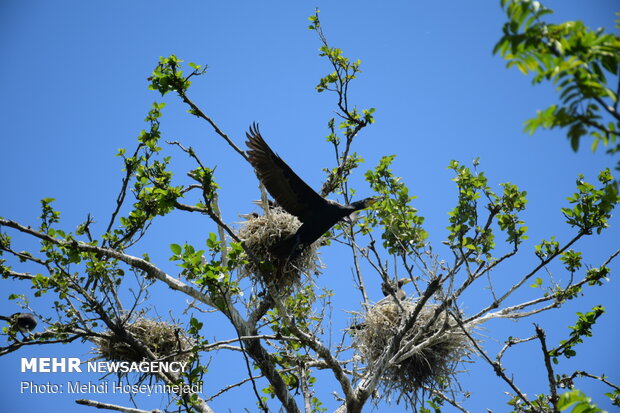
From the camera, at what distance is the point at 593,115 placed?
248cm

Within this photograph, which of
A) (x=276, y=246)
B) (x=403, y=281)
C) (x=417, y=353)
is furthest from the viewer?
(x=403, y=281)

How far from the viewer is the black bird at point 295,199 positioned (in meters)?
6.95

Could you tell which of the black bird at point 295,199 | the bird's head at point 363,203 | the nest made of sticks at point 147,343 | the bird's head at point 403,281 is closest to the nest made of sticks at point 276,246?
the black bird at point 295,199

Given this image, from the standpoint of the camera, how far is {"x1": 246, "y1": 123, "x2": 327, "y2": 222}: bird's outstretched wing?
6934mm

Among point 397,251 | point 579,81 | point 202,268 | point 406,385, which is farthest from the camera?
point 406,385

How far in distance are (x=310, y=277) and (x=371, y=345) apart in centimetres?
109

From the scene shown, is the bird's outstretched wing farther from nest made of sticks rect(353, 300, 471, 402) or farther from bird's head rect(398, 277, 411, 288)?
bird's head rect(398, 277, 411, 288)

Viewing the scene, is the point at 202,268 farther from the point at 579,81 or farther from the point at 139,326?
the point at 579,81

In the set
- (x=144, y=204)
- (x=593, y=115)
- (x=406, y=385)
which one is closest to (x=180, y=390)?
(x=144, y=204)

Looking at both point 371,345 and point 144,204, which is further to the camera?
point 371,345

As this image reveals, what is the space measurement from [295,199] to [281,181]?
295mm

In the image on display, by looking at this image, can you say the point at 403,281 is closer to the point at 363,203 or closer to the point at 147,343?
the point at 363,203

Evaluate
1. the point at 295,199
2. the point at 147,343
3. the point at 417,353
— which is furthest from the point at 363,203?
the point at 147,343

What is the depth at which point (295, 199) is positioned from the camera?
716 centimetres
